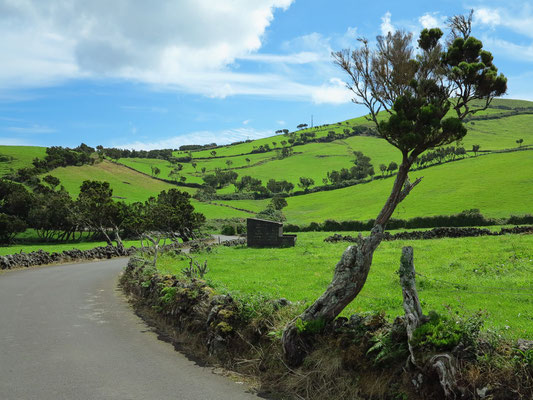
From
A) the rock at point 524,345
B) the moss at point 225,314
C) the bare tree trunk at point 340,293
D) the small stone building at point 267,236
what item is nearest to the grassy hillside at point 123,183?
the small stone building at point 267,236

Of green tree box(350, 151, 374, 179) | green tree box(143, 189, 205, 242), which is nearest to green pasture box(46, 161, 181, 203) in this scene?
green tree box(143, 189, 205, 242)

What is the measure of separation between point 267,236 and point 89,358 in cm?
3208

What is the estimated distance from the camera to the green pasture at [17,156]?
13488 centimetres

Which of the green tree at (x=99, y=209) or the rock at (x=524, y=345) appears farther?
the green tree at (x=99, y=209)

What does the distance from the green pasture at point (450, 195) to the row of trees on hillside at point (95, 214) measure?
2267cm

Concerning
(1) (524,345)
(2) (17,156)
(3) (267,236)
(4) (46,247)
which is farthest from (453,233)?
(2) (17,156)

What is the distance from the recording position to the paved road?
8.74 m

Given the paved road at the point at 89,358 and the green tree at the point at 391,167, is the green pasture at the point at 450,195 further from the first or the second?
the paved road at the point at 89,358

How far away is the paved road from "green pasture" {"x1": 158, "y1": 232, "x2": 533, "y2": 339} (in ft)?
11.1

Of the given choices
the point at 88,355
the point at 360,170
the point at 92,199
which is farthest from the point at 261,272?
the point at 360,170

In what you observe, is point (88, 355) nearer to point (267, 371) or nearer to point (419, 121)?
point (267, 371)

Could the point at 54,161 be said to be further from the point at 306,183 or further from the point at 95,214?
the point at 95,214

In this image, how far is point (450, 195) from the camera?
3231 inches

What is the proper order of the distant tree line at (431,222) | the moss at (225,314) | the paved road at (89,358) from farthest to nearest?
the distant tree line at (431,222) → the moss at (225,314) → the paved road at (89,358)
